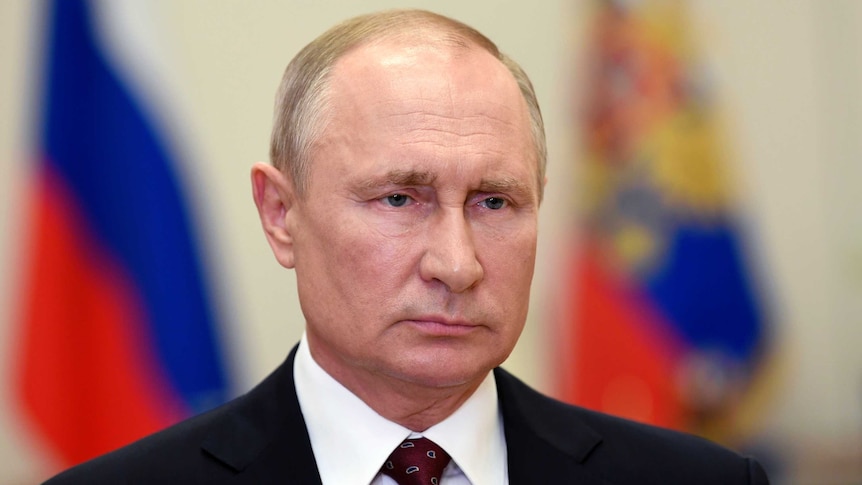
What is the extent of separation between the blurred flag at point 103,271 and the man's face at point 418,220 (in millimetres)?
1970

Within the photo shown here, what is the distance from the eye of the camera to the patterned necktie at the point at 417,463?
2.17 meters

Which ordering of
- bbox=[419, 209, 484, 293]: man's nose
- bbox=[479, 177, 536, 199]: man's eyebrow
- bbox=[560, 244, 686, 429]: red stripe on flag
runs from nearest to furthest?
1. bbox=[419, 209, 484, 293]: man's nose
2. bbox=[479, 177, 536, 199]: man's eyebrow
3. bbox=[560, 244, 686, 429]: red stripe on flag

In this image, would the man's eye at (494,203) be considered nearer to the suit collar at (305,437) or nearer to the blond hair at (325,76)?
the blond hair at (325,76)

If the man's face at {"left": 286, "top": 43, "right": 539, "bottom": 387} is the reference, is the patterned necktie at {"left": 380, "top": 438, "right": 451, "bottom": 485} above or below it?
below

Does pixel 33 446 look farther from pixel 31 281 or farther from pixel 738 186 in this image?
pixel 738 186

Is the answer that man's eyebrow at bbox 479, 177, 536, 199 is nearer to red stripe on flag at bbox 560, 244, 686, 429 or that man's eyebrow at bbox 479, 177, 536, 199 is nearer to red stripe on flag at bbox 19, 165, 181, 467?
red stripe on flag at bbox 19, 165, 181, 467

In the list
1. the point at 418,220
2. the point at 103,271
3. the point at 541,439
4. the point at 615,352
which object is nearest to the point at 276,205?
the point at 418,220

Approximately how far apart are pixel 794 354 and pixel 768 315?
28 centimetres

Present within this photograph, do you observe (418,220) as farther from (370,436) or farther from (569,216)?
(569,216)

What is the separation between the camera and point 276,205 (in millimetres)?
2375

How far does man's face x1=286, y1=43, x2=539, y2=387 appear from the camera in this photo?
2.09m

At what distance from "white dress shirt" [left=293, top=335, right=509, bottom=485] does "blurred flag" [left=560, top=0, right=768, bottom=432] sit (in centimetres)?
243

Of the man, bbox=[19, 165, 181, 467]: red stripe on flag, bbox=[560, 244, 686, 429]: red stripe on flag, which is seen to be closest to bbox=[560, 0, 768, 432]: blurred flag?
bbox=[560, 244, 686, 429]: red stripe on flag

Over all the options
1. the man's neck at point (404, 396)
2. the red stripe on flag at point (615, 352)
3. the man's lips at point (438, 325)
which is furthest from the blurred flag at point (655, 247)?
the man's lips at point (438, 325)
